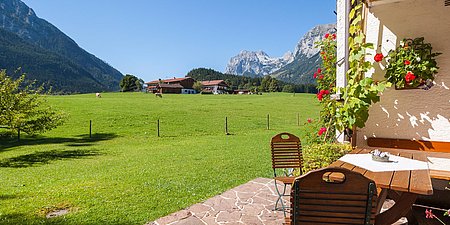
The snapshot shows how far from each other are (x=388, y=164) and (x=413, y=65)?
1.86m

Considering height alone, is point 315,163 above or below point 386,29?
below

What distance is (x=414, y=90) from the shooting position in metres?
4.06

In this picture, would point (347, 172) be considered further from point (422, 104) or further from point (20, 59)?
point (20, 59)

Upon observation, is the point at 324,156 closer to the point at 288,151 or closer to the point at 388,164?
the point at 288,151

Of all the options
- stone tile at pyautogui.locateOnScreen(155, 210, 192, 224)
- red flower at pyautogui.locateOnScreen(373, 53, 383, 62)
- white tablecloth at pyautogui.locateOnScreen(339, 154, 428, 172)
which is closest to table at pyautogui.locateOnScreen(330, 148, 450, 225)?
white tablecloth at pyautogui.locateOnScreen(339, 154, 428, 172)

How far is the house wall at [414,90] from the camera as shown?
383cm

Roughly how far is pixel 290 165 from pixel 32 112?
37.0 ft

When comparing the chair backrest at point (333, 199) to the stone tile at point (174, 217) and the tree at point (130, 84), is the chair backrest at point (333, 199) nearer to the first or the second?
the stone tile at point (174, 217)

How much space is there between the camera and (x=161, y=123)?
63.2 feet

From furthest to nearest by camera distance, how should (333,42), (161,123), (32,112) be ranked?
(161,123)
(32,112)
(333,42)

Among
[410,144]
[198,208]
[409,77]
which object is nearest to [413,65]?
[409,77]

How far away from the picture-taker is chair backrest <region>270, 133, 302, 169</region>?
13.5 feet

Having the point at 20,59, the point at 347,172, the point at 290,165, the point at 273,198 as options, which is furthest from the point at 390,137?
the point at 20,59

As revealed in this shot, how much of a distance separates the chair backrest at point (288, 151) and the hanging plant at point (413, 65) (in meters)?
1.70
